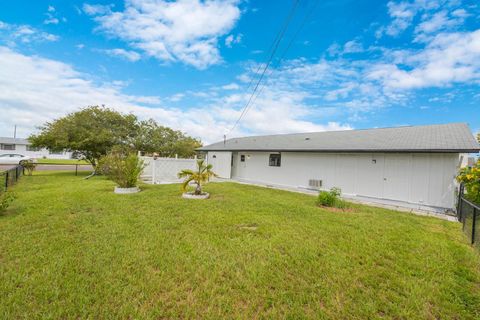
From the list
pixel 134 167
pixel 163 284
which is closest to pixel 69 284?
pixel 163 284

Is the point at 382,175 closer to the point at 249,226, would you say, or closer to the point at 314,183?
the point at 314,183

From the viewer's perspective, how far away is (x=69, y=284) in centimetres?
255

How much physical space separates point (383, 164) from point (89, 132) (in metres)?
18.0

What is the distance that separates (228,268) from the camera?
3.11 m

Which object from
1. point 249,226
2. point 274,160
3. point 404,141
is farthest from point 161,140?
point 404,141

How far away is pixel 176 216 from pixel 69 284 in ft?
10.3

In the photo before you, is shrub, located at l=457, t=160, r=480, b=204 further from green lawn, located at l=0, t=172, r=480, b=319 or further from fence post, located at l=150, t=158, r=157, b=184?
fence post, located at l=150, t=158, r=157, b=184

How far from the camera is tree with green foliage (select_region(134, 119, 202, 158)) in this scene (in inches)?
781

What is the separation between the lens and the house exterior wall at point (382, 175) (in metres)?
8.00

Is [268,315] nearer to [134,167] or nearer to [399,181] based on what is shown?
[134,167]

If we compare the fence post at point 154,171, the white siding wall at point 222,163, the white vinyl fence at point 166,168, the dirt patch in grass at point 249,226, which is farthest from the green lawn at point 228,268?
the white siding wall at point 222,163

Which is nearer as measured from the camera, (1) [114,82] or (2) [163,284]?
(2) [163,284]

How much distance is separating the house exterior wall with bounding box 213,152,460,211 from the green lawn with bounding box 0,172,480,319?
312 cm

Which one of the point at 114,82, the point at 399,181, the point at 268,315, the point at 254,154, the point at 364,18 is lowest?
the point at 268,315
